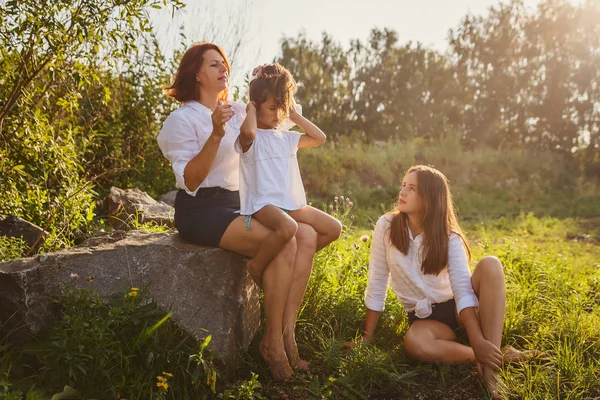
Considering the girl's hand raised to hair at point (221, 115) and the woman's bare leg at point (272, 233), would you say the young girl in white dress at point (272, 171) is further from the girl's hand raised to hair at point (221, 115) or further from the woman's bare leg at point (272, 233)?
the girl's hand raised to hair at point (221, 115)

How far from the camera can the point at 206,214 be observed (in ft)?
10.4

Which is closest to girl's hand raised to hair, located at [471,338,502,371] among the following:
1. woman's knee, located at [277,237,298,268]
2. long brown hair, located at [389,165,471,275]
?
long brown hair, located at [389,165,471,275]

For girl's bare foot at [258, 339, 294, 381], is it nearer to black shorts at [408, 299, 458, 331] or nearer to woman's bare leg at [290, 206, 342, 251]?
woman's bare leg at [290, 206, 342, 251]

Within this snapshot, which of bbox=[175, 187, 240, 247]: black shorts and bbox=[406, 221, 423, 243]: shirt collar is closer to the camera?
bbox=[175, 187, 240, 247]: black shorts

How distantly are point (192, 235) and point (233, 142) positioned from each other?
618 mm

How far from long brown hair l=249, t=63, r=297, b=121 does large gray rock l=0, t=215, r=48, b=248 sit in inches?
76.9

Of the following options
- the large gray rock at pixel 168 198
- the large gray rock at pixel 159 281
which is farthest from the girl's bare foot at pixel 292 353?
the large gray rock at pixel 168 198

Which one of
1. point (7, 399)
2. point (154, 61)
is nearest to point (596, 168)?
point (154, 61)

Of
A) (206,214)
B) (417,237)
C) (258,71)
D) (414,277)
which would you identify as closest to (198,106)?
(258,71)

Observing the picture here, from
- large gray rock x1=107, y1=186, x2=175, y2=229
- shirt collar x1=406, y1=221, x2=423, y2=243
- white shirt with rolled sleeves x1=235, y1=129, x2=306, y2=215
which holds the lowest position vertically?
large gray rock x1=107, y1=186, x2=175, y2=229

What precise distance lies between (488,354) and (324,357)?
0.89m

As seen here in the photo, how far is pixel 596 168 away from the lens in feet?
52.6

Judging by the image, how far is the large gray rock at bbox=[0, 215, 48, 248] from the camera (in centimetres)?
397

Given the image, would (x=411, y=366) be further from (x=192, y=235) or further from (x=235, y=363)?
(x=192, y=235)
